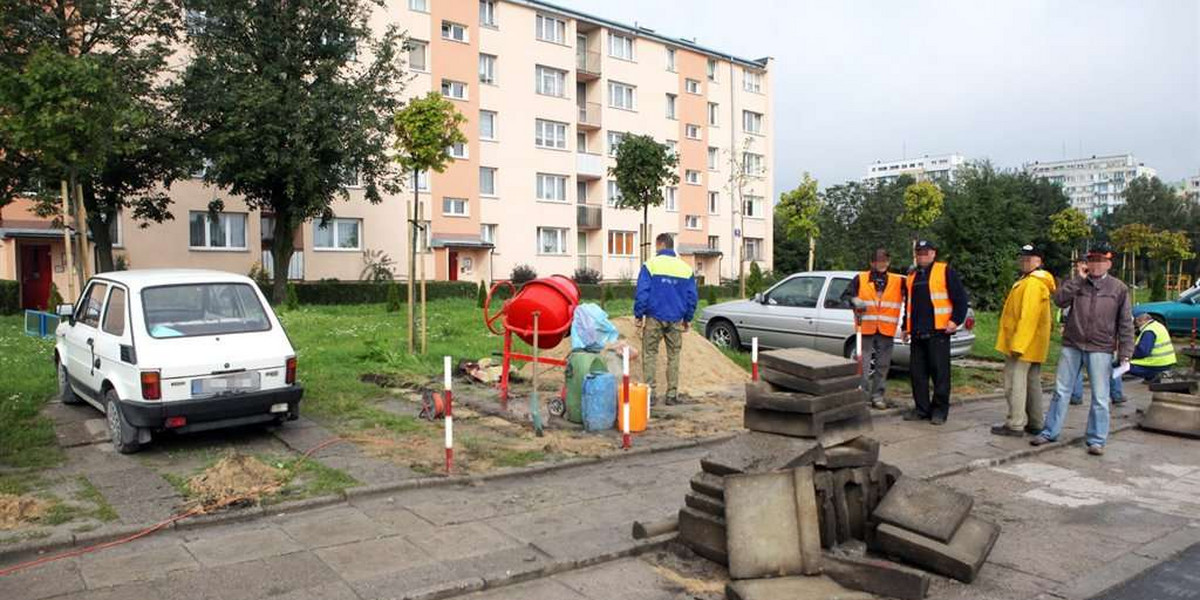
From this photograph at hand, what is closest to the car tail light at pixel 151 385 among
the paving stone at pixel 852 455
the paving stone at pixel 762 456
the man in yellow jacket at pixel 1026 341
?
the paving stone at pixel 762 456

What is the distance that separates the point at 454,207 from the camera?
132 ft

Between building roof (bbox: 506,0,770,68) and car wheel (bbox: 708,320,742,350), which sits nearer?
car wheel (bbox: 708,320,742,350)

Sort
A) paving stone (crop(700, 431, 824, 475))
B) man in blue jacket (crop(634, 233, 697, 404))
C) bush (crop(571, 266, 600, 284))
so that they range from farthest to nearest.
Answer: bush (crop(571, 266, 600, 284)) → man in blue jacket (crop(634, 233, 697, 404)) → paving stone (crop(700, 431, 824, 475))

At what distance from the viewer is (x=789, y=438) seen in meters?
5.79

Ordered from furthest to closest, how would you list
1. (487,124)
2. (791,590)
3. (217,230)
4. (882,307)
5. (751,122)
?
(751,122) → (487,124) → (217,230) → (882,307) → (791,590)

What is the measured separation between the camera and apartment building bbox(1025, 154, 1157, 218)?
490ft

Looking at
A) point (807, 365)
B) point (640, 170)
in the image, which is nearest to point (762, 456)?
point (807, 365)

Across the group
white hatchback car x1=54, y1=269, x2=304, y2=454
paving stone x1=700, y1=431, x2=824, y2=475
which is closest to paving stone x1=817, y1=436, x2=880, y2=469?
paving stone x1=700, y1=431, x2=824, y2=475

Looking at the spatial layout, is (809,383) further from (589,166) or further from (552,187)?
(589,166)

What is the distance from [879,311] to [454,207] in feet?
105

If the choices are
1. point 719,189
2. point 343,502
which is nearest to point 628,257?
point 719,189

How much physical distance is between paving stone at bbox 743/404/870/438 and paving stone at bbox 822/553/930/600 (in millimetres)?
1042

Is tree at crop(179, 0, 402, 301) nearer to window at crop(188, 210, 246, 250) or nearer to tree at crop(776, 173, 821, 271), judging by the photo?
window at crop(188, 210, 246, 250)

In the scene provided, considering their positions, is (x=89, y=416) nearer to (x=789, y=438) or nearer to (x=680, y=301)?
(x=680, y=301)
